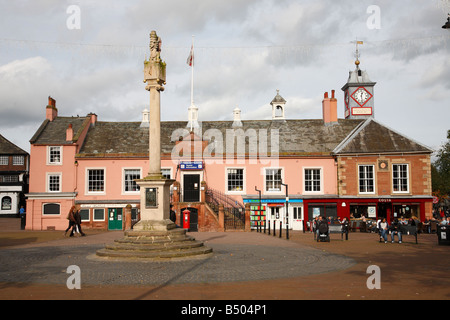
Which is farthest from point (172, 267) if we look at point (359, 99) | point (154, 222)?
point (359, 99)

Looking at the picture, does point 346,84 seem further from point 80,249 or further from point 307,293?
point 307,293

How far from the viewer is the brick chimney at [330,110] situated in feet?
128

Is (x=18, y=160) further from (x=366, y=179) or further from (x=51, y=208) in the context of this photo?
(x=366, y=179)

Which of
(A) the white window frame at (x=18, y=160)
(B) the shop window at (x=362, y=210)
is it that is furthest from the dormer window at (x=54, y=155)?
(B) the shop window at (x=362, y=210)

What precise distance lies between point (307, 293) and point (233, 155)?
26501mm

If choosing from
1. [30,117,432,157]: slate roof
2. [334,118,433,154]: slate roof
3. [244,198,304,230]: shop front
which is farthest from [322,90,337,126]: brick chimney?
[244,198,304,230]: shop front

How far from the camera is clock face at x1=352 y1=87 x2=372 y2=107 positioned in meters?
46.2

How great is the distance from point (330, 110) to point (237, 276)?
30116 millimetres

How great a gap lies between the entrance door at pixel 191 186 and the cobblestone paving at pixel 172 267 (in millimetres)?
17666

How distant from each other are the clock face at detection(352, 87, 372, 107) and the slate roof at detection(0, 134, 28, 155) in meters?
40.9

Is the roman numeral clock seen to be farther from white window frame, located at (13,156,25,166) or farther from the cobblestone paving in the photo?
white window frame, located at (13,156,25,166)

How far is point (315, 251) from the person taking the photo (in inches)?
688
